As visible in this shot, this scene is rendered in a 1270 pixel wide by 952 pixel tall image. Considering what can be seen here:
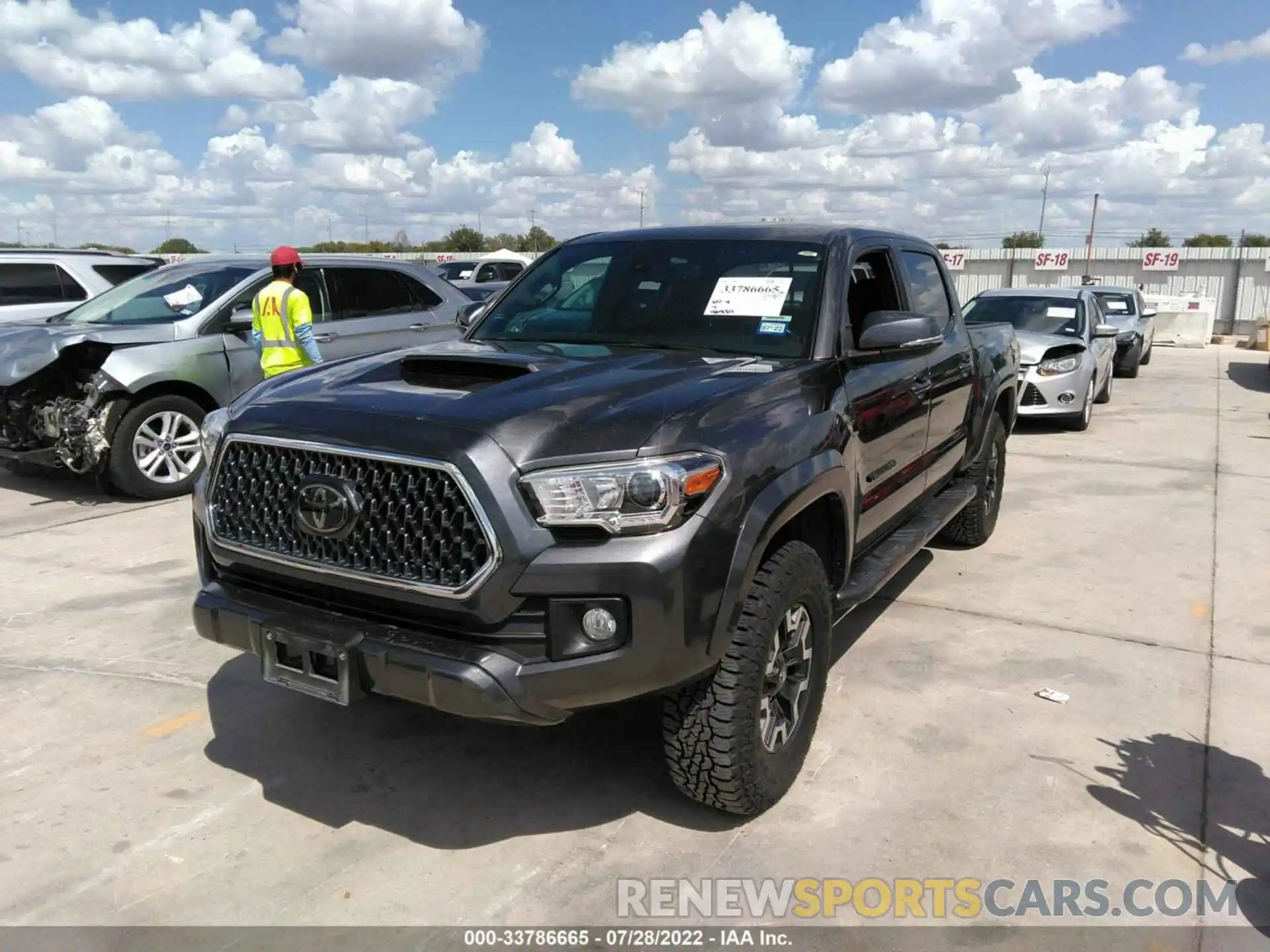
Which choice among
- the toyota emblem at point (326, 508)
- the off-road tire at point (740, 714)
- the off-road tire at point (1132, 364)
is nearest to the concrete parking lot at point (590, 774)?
the off-road tire at point (740, 714)

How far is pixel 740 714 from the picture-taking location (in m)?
2.92

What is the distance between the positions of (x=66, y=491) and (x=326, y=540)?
6.18 m

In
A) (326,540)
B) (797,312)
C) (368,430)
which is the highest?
(797,312)

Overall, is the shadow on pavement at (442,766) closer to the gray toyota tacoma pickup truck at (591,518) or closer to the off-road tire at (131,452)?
the gray toyota tacoma pickup truck at (591,518)

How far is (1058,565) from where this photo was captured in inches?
237

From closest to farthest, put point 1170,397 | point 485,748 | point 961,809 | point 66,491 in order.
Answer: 1. point 961,809
2. point 485,748
3. point 66,491
4. point 1170,397

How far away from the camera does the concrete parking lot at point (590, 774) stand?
115 inches

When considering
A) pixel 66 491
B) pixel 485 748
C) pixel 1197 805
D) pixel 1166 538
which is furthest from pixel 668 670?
pixel 66 491

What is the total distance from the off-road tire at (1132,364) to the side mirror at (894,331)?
14.6 meters

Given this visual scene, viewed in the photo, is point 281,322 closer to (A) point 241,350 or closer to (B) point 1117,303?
(A) point 241,350

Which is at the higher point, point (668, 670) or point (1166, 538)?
point (668, 670)

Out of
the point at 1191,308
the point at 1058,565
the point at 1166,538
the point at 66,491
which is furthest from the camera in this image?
the point at 1191,308

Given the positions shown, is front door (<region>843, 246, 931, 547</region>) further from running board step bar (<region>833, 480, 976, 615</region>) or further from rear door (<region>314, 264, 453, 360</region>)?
rear door (<region>314, 264, 453, 360</region>)

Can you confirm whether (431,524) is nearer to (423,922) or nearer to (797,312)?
(423,922)
